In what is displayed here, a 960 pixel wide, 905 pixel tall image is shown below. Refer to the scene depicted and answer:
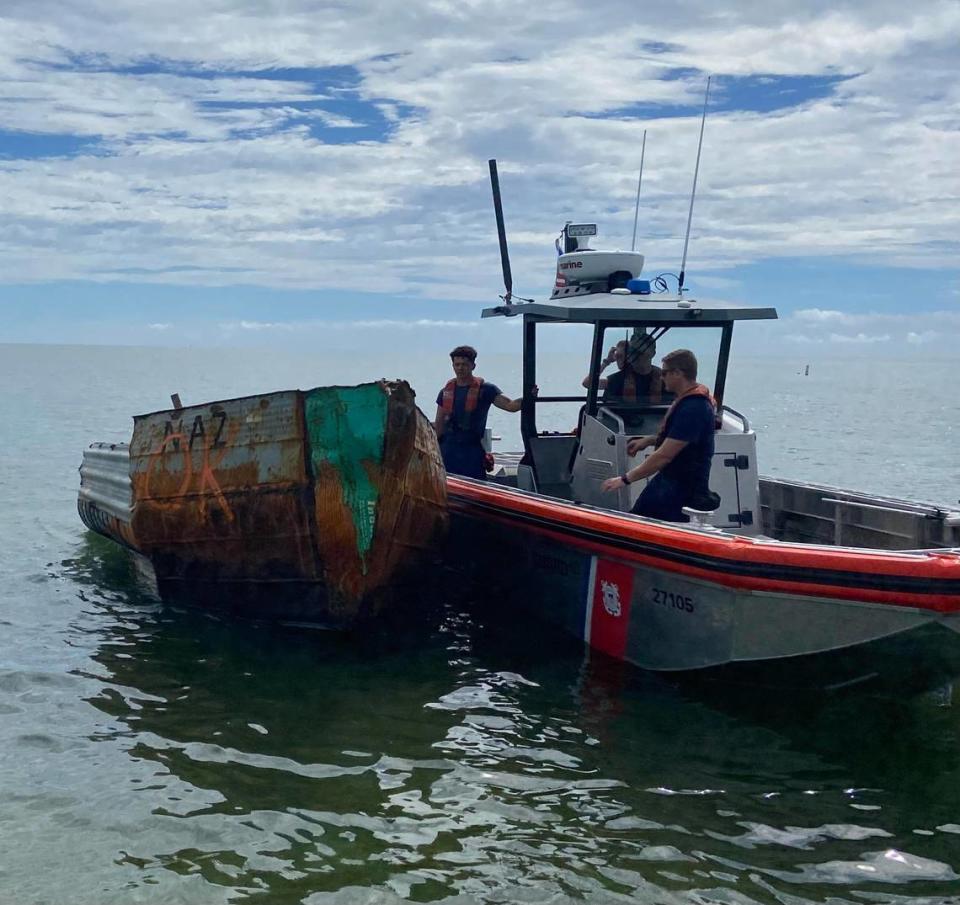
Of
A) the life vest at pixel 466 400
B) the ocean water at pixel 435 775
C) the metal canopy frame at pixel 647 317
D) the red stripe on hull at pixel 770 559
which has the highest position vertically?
the metal canopy frame at pixel 647 317

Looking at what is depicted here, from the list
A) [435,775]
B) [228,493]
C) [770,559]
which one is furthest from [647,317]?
[435,775]

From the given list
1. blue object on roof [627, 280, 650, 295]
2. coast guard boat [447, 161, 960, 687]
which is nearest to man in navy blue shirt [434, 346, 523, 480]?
coast guard boat [447, 161, 960, 687]

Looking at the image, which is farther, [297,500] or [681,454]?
[297,500]

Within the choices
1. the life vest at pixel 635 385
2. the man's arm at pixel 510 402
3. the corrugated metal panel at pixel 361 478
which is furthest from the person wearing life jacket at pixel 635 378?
the corrugated metal panel at pixel 361 478

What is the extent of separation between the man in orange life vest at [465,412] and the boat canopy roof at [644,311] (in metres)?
0.89

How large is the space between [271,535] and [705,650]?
3286 mm

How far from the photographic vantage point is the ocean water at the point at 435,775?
4844 millimetres

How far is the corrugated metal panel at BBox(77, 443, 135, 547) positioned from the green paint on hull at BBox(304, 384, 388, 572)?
219 centimetres

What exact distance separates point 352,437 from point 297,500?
1.99 feet

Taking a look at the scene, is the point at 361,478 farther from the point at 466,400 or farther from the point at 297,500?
the point at 466,400

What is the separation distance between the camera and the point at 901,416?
5941 cm

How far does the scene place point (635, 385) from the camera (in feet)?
28.9

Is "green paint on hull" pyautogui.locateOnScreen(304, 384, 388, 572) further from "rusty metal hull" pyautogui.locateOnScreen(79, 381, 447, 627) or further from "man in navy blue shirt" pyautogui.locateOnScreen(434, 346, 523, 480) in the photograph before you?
"man in navy blue shirt" pyautogui.locateOnScreen(434, 346, 523, 480)

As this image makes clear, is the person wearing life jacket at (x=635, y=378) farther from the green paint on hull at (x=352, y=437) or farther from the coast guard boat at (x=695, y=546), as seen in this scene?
the green paint on hull at (x=352, y=437)
